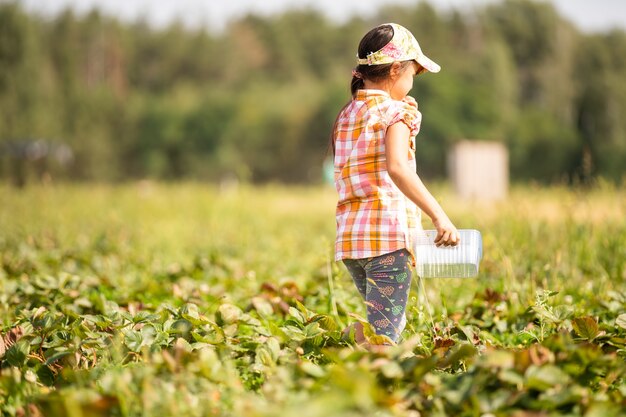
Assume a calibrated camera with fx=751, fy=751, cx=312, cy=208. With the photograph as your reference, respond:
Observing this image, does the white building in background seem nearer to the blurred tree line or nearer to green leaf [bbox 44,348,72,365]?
the blurred tree line

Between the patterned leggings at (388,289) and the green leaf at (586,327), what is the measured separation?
614mm

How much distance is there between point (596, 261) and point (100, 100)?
104ft

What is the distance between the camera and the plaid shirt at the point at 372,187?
2.65 m

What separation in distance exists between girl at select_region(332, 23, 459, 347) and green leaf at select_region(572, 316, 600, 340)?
61 centimetres

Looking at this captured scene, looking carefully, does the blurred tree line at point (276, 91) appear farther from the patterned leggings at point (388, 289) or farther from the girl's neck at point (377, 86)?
the patterned leggings at point (388, 289)

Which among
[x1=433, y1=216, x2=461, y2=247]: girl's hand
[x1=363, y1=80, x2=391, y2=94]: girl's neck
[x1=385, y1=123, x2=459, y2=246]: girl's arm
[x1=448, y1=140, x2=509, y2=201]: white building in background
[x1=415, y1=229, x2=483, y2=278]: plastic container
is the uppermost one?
[x1=363, y1=80, x2=391, y2=94]: girl's neck

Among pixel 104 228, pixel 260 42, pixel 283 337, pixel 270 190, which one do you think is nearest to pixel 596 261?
pixel 283 337

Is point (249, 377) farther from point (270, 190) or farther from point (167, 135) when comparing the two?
point (167, 135)

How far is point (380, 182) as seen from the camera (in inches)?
106

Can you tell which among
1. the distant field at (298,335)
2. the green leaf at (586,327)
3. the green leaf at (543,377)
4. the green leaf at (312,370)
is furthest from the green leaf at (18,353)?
the green leaf at (586,327)

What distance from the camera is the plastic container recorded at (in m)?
2.60

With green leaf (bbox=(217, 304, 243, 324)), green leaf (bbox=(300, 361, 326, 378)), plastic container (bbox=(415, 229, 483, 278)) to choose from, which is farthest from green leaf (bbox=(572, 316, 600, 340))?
green leaf (bbox=(217, 304, 243, 324))

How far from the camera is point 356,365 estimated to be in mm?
2059

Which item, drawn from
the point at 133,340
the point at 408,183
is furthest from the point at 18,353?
the point at 408,183
